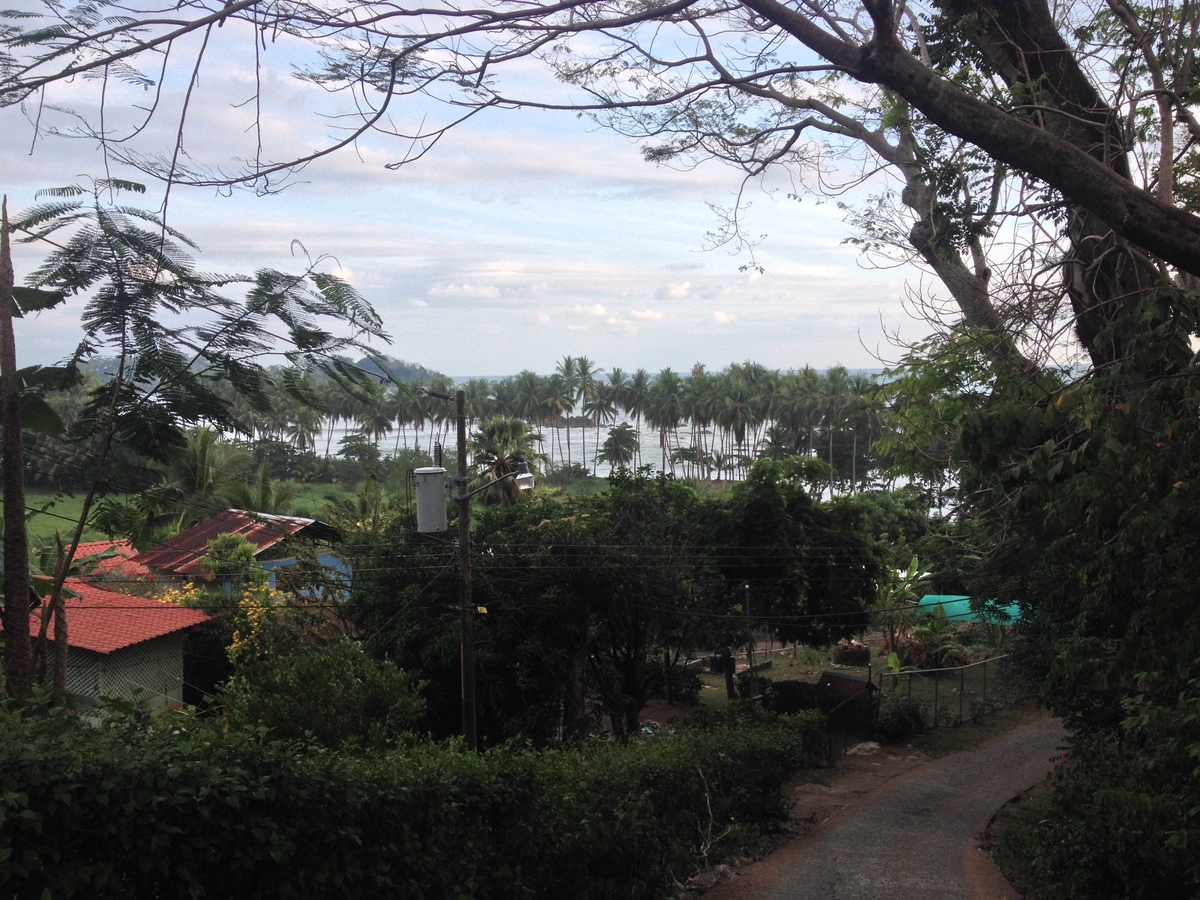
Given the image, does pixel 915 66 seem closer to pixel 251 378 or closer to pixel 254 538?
pixel 251 378

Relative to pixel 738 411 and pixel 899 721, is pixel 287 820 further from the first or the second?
pixel 738 411

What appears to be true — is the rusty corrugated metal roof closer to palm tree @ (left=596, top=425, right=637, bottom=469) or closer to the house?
the house

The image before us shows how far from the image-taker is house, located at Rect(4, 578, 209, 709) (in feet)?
57.6

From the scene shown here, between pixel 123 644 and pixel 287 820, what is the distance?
15142 millimetres

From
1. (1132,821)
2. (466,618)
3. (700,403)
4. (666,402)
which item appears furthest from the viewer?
(666,402)

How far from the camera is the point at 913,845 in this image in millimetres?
13016

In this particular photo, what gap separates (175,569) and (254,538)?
2.39 m

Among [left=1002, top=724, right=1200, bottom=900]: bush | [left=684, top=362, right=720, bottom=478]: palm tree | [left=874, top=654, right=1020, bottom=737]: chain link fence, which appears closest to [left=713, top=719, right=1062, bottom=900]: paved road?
[left=1002, top=724, right=1200, bottom=900]: bush

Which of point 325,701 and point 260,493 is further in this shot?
point 260,493

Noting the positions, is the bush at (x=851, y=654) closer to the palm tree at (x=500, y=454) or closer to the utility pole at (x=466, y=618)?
the palm tree at (x=500, y=454)

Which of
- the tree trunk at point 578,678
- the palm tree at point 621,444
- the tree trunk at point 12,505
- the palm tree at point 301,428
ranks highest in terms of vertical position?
the palm tree at point 301,428

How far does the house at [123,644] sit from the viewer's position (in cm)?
1756

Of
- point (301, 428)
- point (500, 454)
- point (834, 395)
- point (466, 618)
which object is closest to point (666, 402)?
point (834, 395)

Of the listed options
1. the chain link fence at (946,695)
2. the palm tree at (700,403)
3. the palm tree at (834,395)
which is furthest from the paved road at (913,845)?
the palm tree at (700,403)
